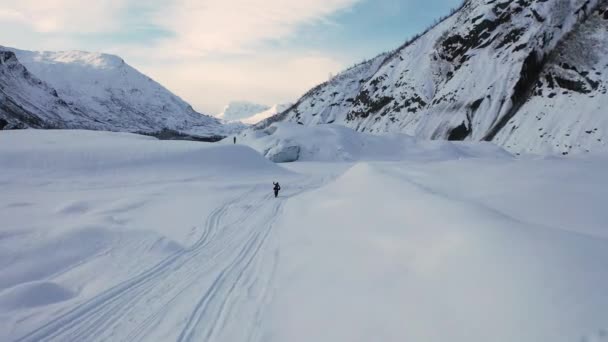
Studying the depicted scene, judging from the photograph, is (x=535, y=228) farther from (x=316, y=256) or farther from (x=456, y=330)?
(x=316, y=256)

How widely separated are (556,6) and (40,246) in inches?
2414

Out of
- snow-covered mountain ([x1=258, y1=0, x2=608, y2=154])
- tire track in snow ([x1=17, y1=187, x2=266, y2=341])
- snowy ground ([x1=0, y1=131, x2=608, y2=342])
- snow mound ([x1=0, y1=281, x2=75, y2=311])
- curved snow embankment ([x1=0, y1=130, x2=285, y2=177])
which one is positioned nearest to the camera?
snowy ground ([x1=0, y1=131, x2=608, y2=342])

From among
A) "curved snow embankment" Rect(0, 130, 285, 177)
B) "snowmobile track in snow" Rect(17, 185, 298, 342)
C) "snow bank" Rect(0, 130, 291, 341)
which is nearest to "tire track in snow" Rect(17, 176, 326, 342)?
"snowmobile track in snow" Rect(17, 185, 298, 342)

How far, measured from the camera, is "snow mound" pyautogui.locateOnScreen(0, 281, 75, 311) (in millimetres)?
7301

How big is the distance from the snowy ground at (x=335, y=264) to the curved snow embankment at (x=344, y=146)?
29.4 m

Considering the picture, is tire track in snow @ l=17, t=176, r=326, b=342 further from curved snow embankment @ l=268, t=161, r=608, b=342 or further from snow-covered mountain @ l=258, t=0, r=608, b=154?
snow-covered mountain @ l=258, t=0, r=608, b=154

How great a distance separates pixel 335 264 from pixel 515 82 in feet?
163

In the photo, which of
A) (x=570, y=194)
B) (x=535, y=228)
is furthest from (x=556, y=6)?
(x=535, y=228)

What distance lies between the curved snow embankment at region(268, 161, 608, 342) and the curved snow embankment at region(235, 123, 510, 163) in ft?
118

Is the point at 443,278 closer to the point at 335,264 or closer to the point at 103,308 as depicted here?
the point at 335,264

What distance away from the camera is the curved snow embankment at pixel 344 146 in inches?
1813

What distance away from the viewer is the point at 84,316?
7.01 meters

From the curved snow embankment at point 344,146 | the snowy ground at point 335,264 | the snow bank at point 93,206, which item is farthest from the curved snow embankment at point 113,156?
the curved snow embankment at point 344,146

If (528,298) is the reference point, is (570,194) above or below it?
above
